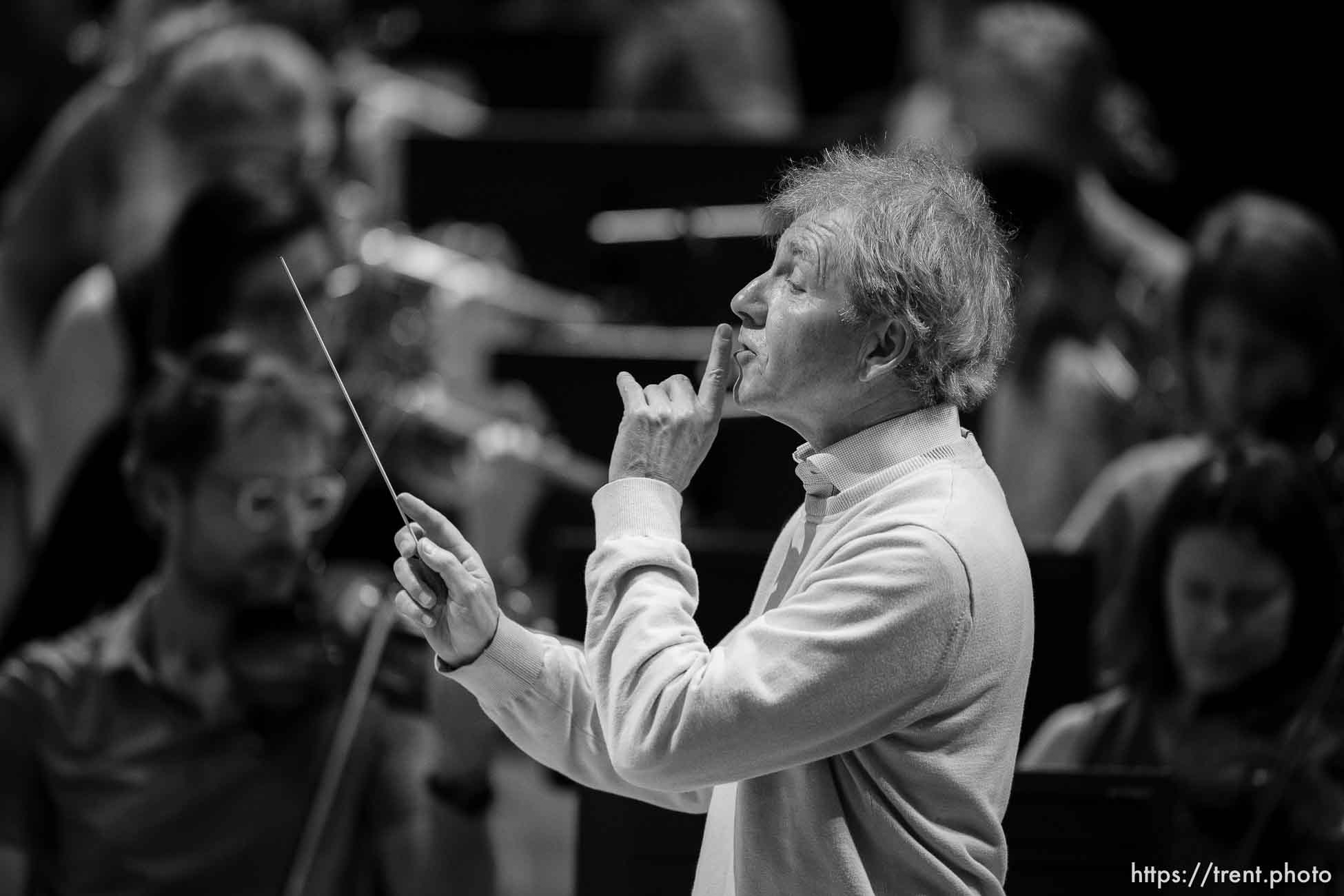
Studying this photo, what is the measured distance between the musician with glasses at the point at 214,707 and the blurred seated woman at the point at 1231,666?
1006 millimetres

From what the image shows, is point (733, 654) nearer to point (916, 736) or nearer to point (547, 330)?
point (916, 736)

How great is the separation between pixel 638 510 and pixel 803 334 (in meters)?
0.21

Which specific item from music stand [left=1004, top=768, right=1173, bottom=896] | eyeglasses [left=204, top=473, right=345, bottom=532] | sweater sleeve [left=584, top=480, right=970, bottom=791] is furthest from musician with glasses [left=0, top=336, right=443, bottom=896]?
sweater sleeve [left=584, top=480, right=970, bottom=791]

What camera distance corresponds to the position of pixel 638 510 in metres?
1.64

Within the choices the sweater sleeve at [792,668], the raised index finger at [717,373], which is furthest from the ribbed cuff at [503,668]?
the raised index finger at [717,373]

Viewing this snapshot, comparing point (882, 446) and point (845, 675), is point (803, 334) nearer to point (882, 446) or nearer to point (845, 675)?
point (882, 446)

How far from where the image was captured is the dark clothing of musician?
2.74m

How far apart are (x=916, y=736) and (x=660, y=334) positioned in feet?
7.77

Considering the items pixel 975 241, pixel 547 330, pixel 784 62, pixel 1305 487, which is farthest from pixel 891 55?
pixel 975 241

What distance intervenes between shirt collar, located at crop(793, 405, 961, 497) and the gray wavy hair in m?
0.02

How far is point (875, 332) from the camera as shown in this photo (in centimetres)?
165

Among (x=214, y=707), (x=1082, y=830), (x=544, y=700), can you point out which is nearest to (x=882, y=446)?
(x=544, y=700)

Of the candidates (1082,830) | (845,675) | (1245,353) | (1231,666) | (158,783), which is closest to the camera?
(845,675)

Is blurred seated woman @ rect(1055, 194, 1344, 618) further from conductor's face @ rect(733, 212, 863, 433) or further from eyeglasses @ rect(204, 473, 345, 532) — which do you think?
conductor's face @ rect(733, 212, 863, 433)
